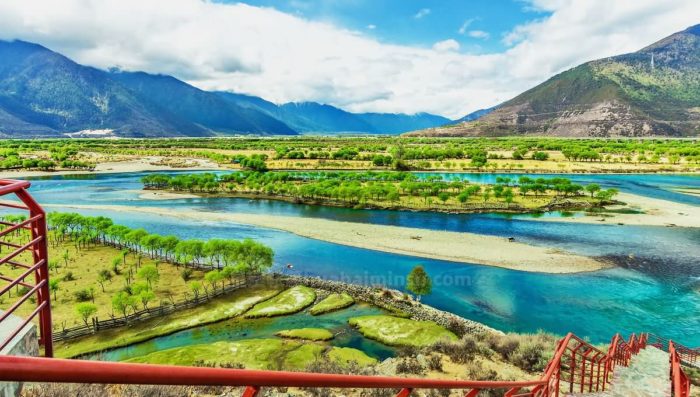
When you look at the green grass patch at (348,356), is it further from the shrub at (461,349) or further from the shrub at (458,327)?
the shrub at (458,327)

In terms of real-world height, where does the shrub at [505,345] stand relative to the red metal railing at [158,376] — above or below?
below

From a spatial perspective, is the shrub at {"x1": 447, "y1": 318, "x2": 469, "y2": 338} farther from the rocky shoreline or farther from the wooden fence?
the wooden fence

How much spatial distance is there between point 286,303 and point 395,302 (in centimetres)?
892

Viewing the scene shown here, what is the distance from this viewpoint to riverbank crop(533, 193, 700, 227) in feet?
197

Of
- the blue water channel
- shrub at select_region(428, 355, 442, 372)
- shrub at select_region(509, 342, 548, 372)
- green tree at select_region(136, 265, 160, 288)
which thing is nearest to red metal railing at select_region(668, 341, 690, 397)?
shrub at select_region(509, 342, 548, 372)

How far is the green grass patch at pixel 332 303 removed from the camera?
1248 inches

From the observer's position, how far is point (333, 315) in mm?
31156

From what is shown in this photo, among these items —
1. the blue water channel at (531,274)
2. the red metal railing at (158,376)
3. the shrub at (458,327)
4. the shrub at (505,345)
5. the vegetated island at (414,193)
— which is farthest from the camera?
the vegetated island at (414,193)

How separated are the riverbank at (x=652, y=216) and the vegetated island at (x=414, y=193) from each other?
16.4 ft

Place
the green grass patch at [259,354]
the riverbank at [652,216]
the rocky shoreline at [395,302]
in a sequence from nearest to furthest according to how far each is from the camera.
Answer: the green grass patch at [259,354] < the rocky shoreline at [395,302] < the riverbank at [652,216]

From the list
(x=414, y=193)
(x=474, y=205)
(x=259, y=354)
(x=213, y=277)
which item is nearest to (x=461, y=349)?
(x=259, y=354)

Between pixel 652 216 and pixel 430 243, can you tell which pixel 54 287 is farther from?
pixel 652 216

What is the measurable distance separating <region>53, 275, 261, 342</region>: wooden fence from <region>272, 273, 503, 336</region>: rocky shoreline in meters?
4.28

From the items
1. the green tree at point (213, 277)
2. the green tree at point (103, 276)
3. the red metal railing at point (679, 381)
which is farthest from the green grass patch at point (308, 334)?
the red metal railing at point (679, 381)
